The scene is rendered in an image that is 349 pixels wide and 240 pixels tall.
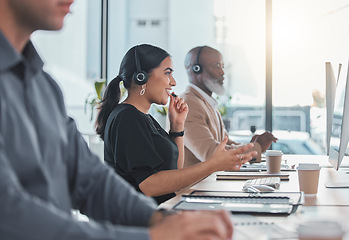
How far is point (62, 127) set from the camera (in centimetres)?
100

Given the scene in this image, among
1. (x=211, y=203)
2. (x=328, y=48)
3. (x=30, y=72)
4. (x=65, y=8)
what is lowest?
(x=211, y=203)

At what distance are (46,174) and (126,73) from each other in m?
1.38

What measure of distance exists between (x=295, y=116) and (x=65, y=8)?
180 inches

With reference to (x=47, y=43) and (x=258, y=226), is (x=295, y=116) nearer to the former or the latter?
(x=47, y=43)

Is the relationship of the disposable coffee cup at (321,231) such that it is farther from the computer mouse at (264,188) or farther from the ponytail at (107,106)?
the ponytail at (107,106)

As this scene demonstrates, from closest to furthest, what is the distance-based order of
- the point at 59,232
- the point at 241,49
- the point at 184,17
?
the point at 59,232, the point at 241,49, the point at 184,17

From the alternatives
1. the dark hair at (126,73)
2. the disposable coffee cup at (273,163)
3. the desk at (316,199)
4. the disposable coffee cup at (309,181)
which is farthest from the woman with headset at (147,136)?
the disposable coffee cup at (273,163)

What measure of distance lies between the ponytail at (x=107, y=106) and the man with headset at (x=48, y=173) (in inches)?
39.9

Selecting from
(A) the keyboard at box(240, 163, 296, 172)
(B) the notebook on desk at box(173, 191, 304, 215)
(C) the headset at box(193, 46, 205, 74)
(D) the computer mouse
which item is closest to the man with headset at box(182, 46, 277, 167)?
(C) the headset at box(193, 46, 205, 74)

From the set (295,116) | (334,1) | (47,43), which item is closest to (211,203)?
(295,116)

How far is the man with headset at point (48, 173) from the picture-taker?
0.69 metres

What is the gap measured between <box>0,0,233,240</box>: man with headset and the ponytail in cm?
101

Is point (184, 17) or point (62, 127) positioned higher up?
point (184, 17)

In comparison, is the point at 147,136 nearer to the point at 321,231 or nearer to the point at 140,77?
the point at 140,77
